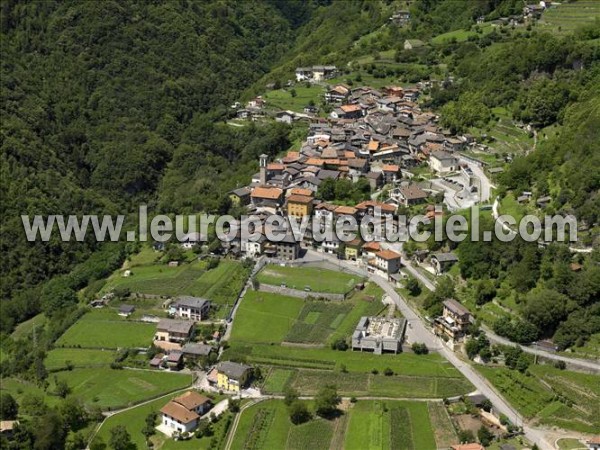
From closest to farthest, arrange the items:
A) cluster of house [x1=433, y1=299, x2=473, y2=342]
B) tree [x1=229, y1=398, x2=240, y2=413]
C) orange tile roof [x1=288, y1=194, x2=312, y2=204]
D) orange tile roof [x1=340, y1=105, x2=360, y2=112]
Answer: tree [x1=229, y1=398, x2=240, y2=413]
cluster of house [x1=433, y1=299, x2=473, y2=342]
orange tile roof [x1=288, y1=194, x2=312, y2=204]
orange tile roof [x1=340, y1=105, x2=360, y2=112]

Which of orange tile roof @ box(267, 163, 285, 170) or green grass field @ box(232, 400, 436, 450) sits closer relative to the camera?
green grass field @ box(232, 400, 436, 450)

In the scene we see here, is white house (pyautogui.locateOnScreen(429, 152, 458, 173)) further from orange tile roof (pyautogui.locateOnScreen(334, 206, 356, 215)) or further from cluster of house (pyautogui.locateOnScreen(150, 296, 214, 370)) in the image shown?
cluster of house (pyautogui.locateOnScreen(150, 296, 214, 370))

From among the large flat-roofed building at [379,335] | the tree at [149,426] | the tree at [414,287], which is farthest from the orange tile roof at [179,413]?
the tree at [414,287]

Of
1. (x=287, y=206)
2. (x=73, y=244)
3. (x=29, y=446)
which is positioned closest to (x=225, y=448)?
(x=29, y=446)

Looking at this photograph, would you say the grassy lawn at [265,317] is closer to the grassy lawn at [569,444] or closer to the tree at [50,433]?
the tree at [50,433]

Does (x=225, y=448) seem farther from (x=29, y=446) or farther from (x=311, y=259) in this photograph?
(x=311, y=259)

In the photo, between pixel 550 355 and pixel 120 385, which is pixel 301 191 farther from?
pixel 550 355

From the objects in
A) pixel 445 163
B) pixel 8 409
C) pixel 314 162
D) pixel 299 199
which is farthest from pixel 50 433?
pixel 445 163

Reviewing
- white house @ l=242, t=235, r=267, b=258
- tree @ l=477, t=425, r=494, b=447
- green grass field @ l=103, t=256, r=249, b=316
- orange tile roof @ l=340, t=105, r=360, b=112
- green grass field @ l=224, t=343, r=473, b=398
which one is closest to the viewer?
tree @ l=477, t=425, r=494, b=447

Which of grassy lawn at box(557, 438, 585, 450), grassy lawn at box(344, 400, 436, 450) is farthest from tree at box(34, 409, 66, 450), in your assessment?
grassy lawn at box(557, 438, 585, 450)
